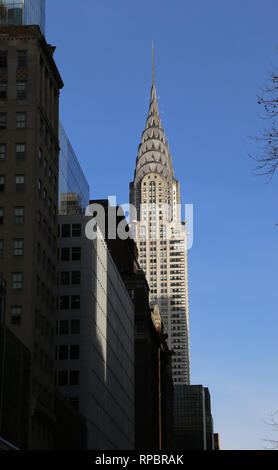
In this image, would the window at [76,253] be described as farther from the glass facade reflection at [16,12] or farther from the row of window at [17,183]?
the glass facade reflection at [16,12]

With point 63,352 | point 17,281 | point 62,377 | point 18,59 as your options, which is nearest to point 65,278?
point 63,352

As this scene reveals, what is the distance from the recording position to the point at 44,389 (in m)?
96.9

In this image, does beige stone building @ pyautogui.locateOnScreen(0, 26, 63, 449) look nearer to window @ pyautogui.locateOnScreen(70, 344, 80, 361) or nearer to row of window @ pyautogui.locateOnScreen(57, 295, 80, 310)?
window @ pyautogui.locateOnScreen(70, 344, 80, 361)

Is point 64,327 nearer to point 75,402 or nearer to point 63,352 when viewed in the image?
point 63,352

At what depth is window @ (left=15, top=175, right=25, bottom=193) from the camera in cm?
9875

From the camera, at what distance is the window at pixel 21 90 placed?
10188 centimetres

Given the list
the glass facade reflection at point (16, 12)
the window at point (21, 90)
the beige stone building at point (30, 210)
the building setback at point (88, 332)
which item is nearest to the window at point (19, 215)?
the beige stone building at point (30, 210)

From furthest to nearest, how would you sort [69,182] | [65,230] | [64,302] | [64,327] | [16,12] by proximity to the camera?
[69,182], [65,230], [64,302], [64,327], [16,12]

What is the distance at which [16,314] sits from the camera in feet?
306

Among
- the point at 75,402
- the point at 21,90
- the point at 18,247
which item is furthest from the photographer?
the point at 75,402

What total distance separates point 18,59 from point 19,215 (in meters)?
19.7
